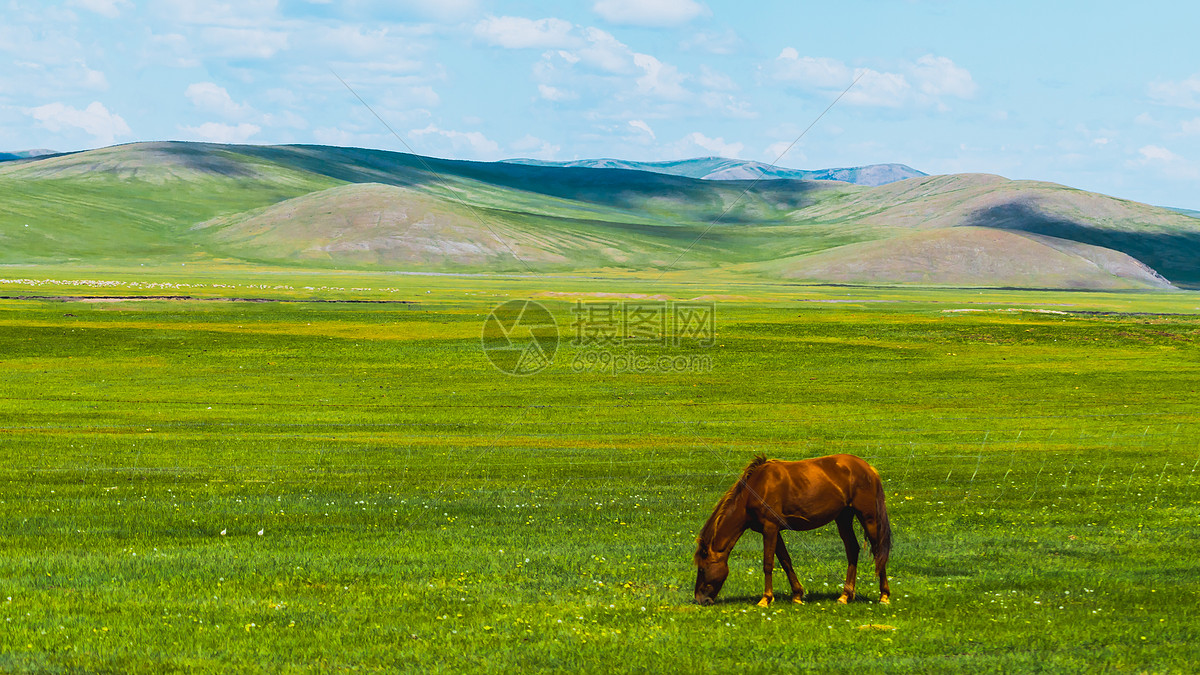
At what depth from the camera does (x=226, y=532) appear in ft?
67.4

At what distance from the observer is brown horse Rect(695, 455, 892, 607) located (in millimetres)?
14883

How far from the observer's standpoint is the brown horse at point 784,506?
1488 centimetres

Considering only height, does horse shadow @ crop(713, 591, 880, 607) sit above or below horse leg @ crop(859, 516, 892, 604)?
below

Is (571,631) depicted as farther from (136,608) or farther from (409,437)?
(409,437)

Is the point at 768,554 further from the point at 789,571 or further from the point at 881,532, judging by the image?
the point at 881,532

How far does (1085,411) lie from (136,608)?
142ft

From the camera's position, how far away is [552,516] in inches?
910

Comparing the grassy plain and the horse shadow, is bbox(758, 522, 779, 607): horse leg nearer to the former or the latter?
the horse shadow

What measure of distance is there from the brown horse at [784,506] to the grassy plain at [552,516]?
0.75 meters

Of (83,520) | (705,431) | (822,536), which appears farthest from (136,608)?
(705,431)

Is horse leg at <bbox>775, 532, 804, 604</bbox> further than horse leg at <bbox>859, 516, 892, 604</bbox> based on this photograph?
Yes

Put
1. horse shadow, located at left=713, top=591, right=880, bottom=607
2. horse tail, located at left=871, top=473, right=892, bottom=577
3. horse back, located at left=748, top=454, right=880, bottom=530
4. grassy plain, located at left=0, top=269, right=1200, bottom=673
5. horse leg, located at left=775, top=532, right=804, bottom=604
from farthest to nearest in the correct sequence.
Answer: horse shadow, located at left=713, top=591, right=880, bottom=607, horse leg, located at left=775, top=532, right=804, bottom=604, horse tail, located at left=871, top=473, right=892, bottom=577, horse back, located at left=748, top=454, right=880, bottom=530, grassy plain, located at left=0, top=269, right=1200, bottom=673

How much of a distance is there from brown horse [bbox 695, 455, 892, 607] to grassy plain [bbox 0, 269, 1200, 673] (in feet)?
2.45

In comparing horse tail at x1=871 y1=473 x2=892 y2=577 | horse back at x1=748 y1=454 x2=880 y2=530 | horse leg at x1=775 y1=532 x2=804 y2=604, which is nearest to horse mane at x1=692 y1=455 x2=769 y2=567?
horse back at x1=748 y1=454 x2=880 y2=530
